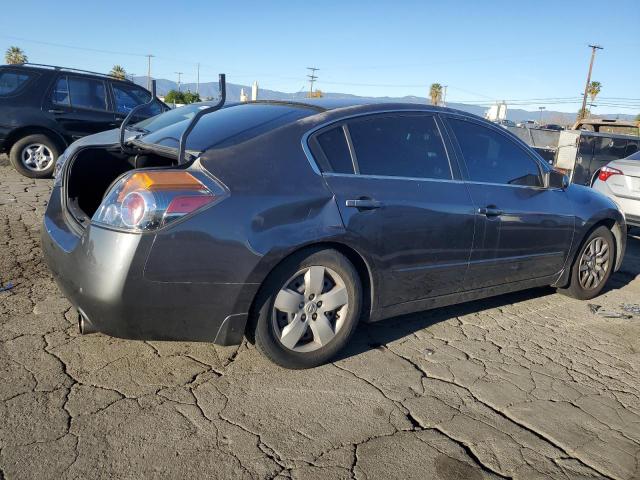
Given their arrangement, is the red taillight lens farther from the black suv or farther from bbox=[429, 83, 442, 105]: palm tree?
bbox=[429, 83, 442, 105]: palm tree

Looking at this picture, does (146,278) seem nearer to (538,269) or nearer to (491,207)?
(491,207)

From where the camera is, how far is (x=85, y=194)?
3854mm

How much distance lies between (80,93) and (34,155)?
4.06 ft

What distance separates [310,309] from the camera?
10.3ft

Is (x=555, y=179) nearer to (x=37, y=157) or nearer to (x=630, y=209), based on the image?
(x=630, y=209)

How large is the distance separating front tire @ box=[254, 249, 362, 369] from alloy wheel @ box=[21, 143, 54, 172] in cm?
705

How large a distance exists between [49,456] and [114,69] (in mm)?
78888

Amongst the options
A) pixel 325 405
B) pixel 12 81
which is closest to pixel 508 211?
pixel 325 405

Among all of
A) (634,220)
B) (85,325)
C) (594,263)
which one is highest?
(634,220)

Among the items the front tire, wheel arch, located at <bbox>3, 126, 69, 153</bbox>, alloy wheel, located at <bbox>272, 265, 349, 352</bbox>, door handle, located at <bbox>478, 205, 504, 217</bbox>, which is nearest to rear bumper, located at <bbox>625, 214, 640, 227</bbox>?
door handle, located at <bbox>478, 205, 504, 217</bbox>

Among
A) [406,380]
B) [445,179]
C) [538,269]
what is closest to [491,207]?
[445,179]

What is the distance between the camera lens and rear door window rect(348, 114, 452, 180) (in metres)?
3.40

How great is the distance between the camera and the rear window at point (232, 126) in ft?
10.2

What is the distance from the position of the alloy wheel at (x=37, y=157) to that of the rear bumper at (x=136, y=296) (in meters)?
6.42
